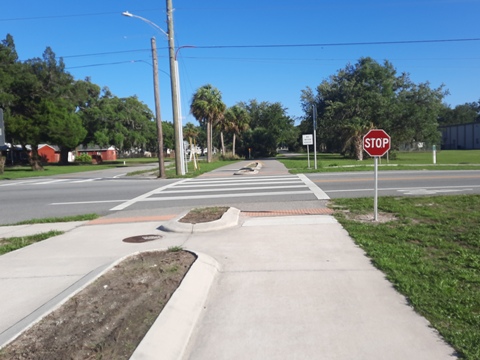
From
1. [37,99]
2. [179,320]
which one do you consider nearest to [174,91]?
[179,320]

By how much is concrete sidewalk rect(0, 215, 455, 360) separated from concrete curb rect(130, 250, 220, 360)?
0.01 metres

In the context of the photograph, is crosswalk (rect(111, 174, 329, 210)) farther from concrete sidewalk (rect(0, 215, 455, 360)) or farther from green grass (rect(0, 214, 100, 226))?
concrete sidewalk (rect(0, 215, 455, 360))

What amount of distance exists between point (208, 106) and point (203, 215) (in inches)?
1570

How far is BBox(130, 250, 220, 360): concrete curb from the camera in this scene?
330cm

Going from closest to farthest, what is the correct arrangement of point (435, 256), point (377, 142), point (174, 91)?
point (435, 256) → point (377, 142) → point (174, 91)

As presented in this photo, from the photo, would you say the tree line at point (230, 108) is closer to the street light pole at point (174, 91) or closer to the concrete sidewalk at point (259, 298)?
the street light pole at point (174, 91)

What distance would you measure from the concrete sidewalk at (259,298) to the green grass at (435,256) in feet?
0.55

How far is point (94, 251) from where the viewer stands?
700 centimetres

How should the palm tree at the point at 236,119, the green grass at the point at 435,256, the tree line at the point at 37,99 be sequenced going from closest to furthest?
the green grass at the point at 435,256 < the tree line at the point at 37,99 < the palm tree at the point at 236,119

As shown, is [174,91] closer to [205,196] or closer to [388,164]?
[205,196]

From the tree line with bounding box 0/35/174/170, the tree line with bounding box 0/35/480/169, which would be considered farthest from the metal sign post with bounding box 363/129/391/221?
the tree line with bounding box 0/35/174/170

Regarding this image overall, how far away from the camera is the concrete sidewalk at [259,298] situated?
11.4 feet

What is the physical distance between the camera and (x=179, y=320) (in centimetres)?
385

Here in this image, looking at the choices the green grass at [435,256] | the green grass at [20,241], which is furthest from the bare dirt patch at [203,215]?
the green grass at [20,241]
